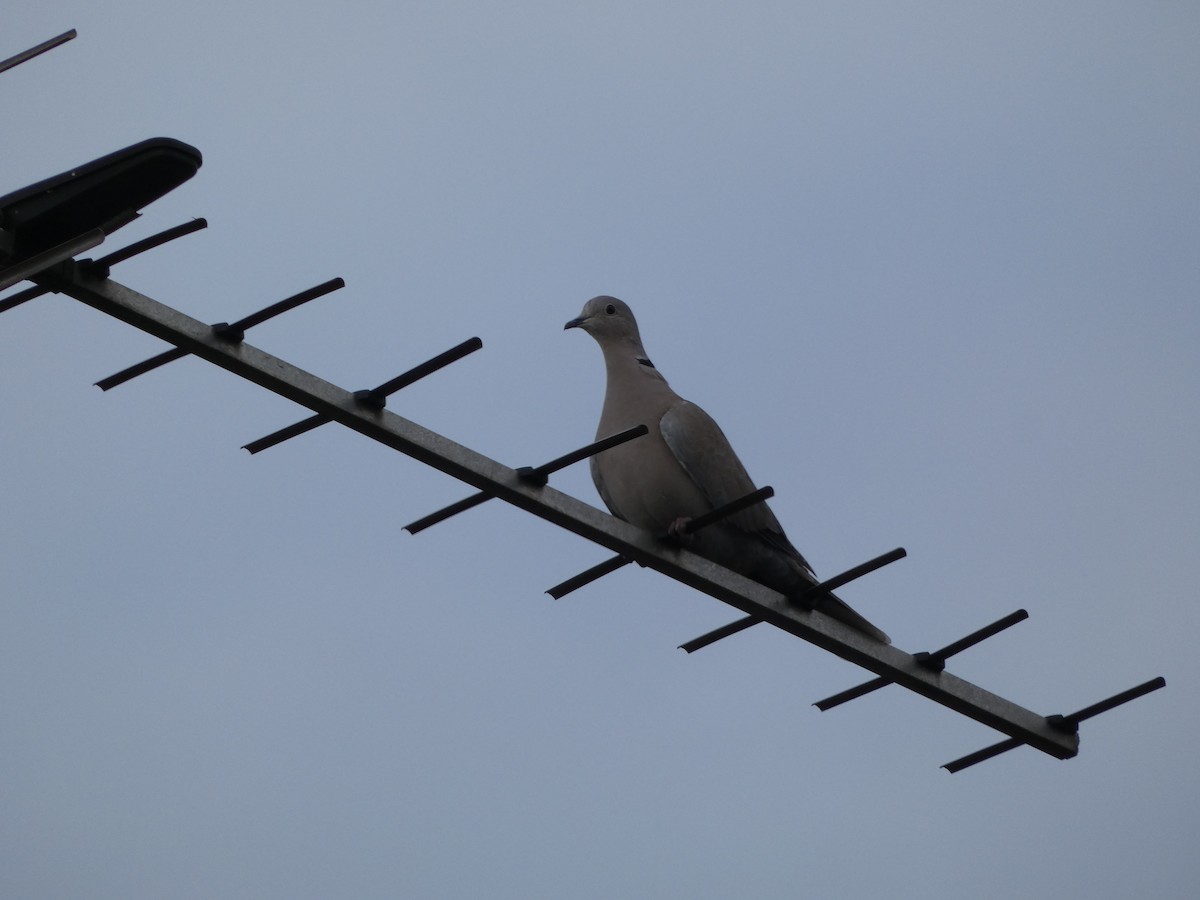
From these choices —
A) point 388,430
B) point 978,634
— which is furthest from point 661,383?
point 388,430

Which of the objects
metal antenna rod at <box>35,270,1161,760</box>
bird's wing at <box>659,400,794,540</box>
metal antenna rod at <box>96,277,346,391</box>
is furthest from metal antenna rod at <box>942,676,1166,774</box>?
metal antenna rod at <box>96,277,346,391</box>

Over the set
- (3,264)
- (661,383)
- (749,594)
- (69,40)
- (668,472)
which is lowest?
(3,264)

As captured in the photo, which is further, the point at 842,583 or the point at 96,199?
the point at 842,583

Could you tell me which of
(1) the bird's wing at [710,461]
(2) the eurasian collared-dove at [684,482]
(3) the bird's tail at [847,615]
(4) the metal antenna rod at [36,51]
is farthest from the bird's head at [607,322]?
(4) the metal antenna rod at [36,51]

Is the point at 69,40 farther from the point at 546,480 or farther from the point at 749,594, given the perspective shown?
the point at 749,594

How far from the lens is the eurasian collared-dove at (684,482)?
5.57 metres

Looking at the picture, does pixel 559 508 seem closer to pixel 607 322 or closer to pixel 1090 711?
pixel 1090 711

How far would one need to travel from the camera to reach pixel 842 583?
162 inches

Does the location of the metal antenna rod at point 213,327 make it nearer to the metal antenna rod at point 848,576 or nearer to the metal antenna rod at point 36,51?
the metal antenna rod at point 36,51

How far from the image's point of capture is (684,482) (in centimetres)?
563

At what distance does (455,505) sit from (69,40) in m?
1.48

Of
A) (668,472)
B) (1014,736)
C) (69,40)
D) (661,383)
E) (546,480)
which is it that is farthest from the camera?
(661,383)

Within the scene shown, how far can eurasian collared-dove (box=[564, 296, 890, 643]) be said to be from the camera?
18.3ft

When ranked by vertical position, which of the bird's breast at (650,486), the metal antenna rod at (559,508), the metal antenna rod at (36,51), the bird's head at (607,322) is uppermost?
the bird's head at (607,322)
